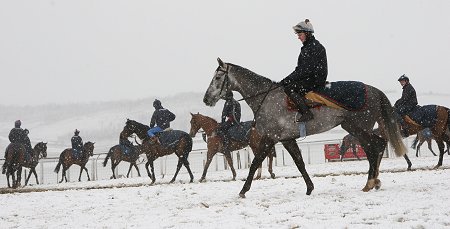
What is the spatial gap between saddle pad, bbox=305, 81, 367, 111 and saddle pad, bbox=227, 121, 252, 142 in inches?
319

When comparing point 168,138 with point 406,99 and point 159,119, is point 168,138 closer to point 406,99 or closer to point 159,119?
point 159,119

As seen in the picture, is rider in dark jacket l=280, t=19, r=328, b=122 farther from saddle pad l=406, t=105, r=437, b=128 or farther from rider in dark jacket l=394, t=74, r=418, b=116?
saddle pad l=406, t=105, r=437, b=128

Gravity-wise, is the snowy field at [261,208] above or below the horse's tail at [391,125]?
below

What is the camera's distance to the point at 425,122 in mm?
13703

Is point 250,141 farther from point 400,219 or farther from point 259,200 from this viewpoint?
point 400,219

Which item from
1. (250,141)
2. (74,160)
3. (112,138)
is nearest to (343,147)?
(250,141)

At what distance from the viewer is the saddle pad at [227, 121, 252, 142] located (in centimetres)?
1586

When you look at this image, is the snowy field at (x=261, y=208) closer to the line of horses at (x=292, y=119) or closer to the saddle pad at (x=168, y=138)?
the line of horses at (x=292, y=119)

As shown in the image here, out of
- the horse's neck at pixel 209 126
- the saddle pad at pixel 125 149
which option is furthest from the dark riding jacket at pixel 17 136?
the horse's neck at pixel 209 126

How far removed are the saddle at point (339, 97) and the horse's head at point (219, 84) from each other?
4.44 feet

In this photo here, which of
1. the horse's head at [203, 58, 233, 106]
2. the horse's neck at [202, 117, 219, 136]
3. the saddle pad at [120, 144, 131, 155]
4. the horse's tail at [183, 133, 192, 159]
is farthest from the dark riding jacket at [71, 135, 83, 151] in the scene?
the horse's head at [203, 58, 233, 106]

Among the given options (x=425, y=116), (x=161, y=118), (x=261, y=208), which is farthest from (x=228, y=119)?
(x=261, y=208)

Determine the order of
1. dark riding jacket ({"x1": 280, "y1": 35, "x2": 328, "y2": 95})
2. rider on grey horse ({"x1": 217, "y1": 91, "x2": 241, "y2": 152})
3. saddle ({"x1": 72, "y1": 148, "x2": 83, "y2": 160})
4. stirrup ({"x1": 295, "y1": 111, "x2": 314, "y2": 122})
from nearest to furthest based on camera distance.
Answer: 1. stirrup ({"x1": 295, "y1": 111, "x2": 314, "y2": 122})
2. dark riding jacket ({"x1": 280, "y1": 35, "x2": 328, "y2": 95})
3. rider on grey horse ({"x1": 217, "y1": 91, "x2": 241, "y2": 152})
4. saddle ({"x1": 72, "y1": 148, "x2": 83, "y2": 160})

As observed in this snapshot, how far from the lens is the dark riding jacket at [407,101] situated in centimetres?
1352
